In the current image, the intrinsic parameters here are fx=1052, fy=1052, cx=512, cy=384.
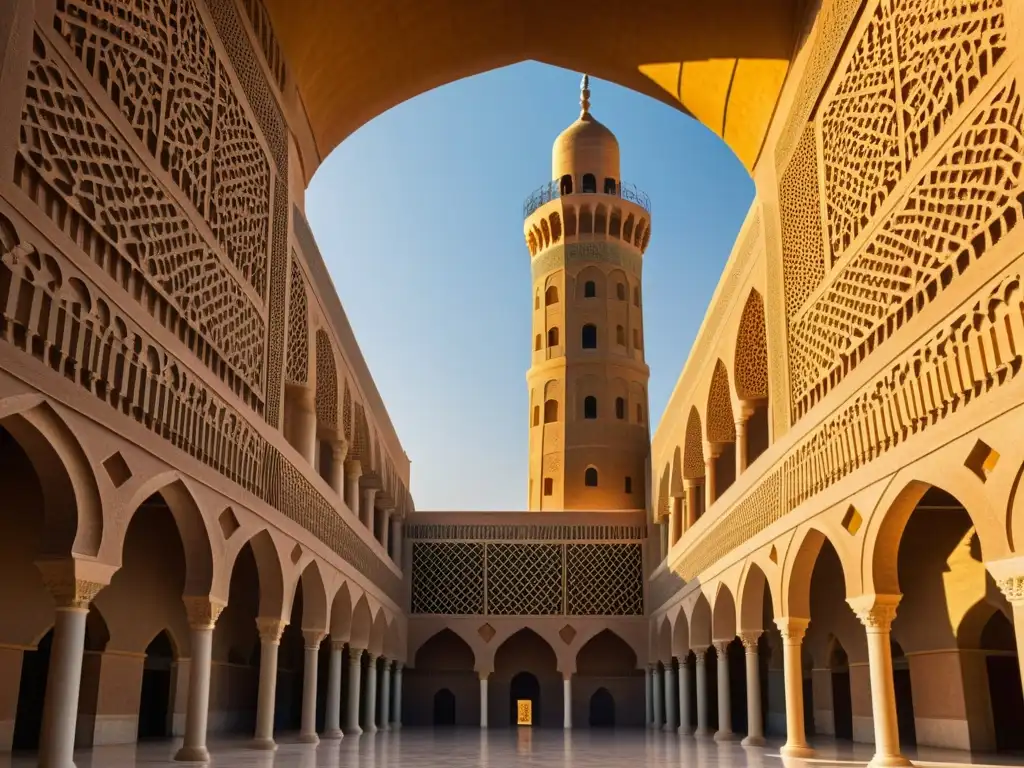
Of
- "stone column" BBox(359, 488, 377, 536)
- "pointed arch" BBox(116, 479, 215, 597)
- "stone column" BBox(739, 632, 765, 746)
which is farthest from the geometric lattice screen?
"pointed arch" BBox(116, 479, 215, 597)

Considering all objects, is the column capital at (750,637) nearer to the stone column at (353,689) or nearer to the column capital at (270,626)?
the column capital at (270,626)

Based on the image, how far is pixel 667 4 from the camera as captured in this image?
12594 mm

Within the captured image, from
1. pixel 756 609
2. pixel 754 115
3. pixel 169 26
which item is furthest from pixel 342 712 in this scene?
pixel 169 26

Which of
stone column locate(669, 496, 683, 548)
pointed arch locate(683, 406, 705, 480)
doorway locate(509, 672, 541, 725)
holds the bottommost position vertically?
doorway locate(509, 672, 541, 725)

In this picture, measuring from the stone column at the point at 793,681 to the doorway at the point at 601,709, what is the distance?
41.7 feet

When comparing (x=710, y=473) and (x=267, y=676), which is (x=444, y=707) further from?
(x=267, y=676)

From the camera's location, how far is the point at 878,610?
29.2 feet

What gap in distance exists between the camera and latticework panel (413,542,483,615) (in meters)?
22.3

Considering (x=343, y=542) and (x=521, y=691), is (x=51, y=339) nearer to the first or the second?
(x=343, y=542)

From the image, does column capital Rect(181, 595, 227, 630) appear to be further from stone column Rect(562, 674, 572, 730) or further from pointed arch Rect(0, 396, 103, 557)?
stone column Rect(562, 674, 572, 730)

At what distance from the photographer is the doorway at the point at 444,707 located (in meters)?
23.7

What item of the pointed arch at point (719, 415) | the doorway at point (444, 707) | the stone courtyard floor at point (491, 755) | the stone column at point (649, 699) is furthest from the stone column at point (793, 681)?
the doorway at point (444, 707)

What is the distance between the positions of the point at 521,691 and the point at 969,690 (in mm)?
14708

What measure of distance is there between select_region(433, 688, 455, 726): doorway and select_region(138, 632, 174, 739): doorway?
10230mm
